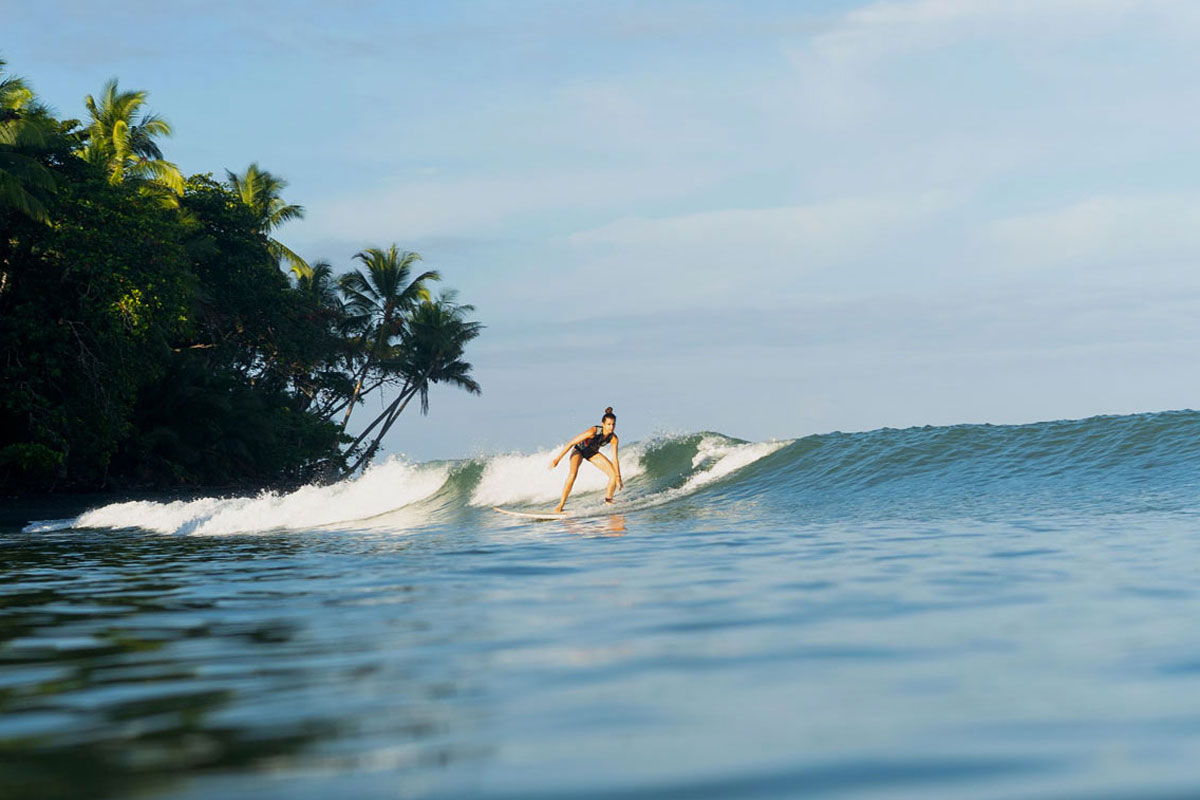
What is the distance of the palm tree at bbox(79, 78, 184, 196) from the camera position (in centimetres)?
3366

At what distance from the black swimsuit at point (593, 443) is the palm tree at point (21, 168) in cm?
1502

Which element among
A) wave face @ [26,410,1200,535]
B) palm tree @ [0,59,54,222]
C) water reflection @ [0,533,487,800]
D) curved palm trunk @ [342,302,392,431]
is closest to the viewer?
water reflection @ [0,533,487,800]

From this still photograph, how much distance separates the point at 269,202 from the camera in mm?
44281

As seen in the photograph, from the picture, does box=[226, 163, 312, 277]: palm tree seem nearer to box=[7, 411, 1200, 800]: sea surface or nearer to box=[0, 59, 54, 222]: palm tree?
box=[0, 59, 54, 222]: palm tree

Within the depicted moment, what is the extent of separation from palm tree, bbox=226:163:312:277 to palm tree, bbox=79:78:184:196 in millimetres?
4559

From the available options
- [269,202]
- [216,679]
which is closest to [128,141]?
[269,202]

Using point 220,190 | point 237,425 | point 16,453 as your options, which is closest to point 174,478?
point 237,425

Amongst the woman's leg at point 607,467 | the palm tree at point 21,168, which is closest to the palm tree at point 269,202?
the palm tree at point 21,168

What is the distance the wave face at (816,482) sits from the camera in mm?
13945

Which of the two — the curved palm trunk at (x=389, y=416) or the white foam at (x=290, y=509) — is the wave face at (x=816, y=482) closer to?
the white foam at (x=290, y=509)

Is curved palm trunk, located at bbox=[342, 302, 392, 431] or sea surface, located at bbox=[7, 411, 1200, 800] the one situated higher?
curved palm trunk, located at bbox=[342, 302, 392, 431]

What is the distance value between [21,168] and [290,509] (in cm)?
1179

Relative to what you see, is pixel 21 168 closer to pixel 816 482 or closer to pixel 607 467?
pixel 607 467

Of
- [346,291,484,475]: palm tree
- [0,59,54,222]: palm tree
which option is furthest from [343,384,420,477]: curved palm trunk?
[0,59,54,222]: palm tree
